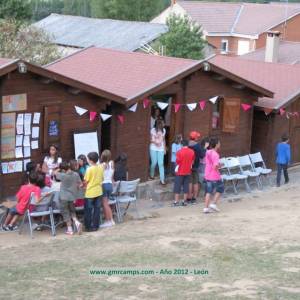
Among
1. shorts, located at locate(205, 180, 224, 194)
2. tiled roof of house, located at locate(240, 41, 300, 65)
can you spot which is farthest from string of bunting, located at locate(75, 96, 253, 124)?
tiled roof of house, located at locate(240, 41, 300, 65)

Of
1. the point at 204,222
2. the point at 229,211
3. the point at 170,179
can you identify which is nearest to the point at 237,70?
the point at 170,179

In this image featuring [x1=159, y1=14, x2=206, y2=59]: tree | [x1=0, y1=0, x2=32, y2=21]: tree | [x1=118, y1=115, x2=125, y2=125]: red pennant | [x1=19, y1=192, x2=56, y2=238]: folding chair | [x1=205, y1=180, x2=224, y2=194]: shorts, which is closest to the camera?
[x1=19, y1=192, x2=56, y2=238]: folding chair

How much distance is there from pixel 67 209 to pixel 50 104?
9.19ft

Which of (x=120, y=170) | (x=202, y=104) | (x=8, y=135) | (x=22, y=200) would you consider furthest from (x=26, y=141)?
(x=202, y=104)

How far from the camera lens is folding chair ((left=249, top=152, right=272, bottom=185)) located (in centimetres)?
1729

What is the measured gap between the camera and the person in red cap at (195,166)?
574 inches

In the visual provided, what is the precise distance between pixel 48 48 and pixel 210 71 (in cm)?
1578

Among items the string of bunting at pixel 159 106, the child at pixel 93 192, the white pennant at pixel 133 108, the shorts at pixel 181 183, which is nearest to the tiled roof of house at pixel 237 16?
the string of bunting at pixel 159 106

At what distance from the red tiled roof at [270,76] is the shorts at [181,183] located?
4.77 meters

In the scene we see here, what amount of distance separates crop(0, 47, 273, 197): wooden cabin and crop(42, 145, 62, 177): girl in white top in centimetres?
40

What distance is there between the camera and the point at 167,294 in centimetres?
808

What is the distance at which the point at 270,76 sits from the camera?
20.4 metres

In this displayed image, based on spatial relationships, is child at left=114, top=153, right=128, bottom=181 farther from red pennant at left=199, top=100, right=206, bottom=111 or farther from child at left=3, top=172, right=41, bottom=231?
red pennant at left=199, top=100, right=206, bottom=111

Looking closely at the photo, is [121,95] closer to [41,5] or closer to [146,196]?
[146,196]
